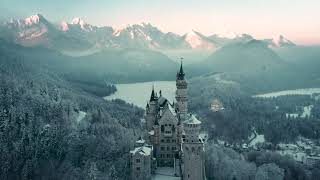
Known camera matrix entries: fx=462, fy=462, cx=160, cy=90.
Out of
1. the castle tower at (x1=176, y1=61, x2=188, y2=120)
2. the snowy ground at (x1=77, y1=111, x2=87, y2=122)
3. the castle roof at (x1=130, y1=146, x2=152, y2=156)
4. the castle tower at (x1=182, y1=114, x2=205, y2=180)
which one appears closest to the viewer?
the castle tower at (x1=182, y1=114, x2=205, y2=180)

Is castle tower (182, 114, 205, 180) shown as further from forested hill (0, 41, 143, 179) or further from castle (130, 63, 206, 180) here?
forested hill (0, 41, 143, 179)

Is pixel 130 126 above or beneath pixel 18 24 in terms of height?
beneath

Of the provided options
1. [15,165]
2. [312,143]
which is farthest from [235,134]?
[15,165]

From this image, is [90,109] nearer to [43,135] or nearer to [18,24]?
[43,135]

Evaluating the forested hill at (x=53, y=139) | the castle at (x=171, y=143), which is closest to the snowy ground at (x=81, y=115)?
the forested hill at (x=53, y=139)

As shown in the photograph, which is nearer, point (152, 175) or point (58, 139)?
point (152, 175)

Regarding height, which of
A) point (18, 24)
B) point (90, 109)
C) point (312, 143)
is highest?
point (18, 24)

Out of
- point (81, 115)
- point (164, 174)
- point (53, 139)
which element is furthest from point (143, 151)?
point (81, 115)

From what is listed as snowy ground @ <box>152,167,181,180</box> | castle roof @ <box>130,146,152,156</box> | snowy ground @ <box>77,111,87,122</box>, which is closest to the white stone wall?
snowy ground @ <box>152,167,181,180</box>

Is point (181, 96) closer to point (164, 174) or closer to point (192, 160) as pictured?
point (164, 174)
